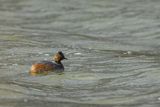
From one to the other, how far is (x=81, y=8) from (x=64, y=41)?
9015mm

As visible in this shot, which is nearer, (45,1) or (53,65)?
(53,65)

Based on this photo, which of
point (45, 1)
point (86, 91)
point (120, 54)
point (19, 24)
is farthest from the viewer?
point (45, 1)

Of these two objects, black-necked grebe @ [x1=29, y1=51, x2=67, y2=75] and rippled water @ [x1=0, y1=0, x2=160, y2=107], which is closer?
rippled water @ [x1=0, y1=0, x2=160, y2=107]

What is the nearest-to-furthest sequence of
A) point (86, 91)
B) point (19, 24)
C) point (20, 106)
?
1. point (20, 106)
2. point (86, 91)
3. point (19, 24)

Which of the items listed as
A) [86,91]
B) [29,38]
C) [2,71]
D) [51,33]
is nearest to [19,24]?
[51,33]

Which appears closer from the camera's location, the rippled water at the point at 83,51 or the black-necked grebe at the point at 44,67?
the rippled water at the point at 83,51

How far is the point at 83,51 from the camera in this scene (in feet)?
66.4

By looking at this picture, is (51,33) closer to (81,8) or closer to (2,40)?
(2,40)

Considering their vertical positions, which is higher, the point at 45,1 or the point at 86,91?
the point at 45,1

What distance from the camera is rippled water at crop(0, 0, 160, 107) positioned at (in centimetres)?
1376

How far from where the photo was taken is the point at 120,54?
779 inches

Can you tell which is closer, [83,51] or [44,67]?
[44,67]

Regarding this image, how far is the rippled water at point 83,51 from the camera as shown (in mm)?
13758

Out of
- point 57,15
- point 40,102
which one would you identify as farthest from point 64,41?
point 40,102
